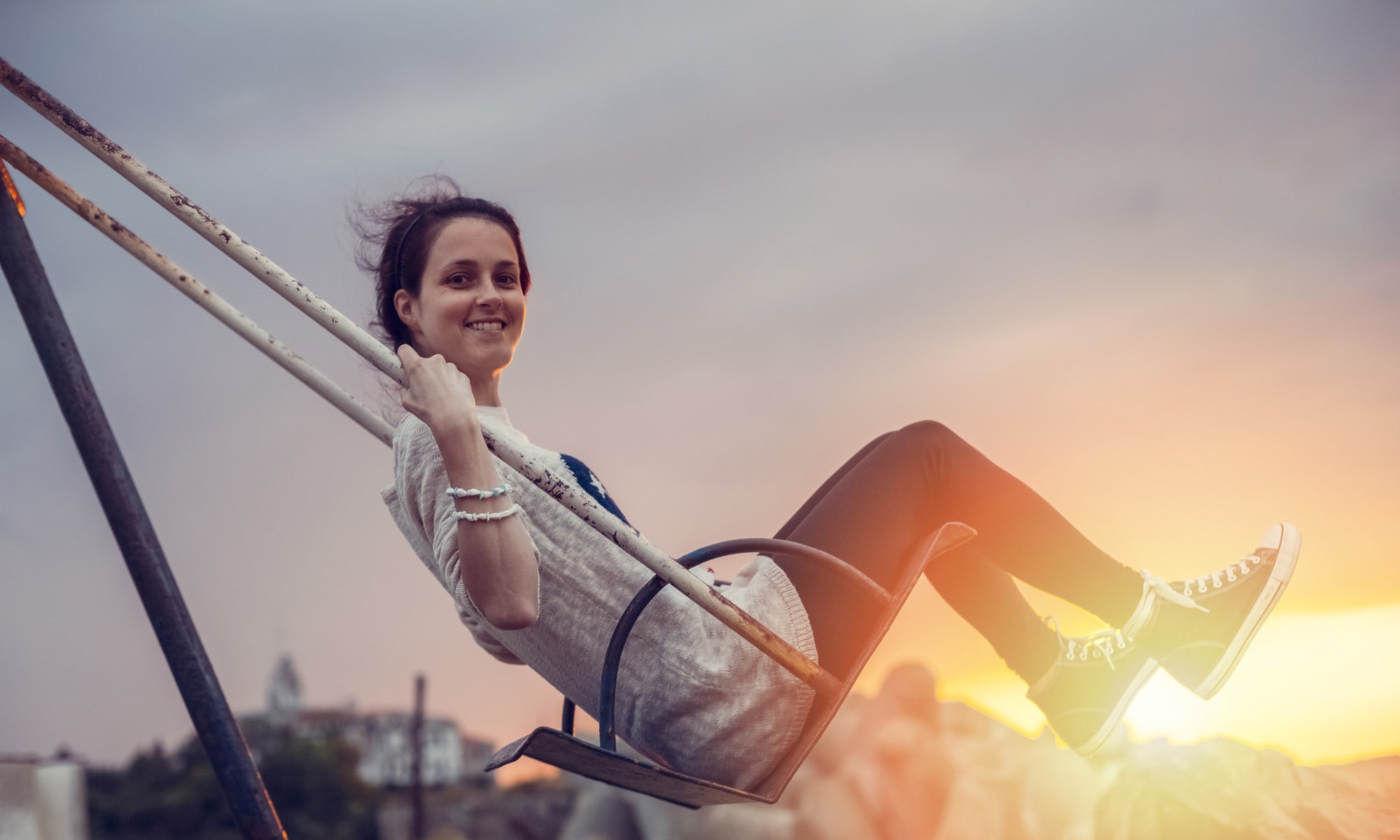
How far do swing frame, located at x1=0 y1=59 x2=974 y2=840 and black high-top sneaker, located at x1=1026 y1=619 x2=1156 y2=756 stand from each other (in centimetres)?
50

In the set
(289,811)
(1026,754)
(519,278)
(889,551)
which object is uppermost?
(519,278)

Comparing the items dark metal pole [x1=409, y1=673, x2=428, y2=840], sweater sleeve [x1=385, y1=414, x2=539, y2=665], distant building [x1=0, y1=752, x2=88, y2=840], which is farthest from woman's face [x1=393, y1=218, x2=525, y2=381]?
dark metal pole [x1=409, y1=673, x2=428, y2=840]

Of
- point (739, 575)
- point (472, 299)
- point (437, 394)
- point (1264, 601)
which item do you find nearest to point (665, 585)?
point (739, 575)

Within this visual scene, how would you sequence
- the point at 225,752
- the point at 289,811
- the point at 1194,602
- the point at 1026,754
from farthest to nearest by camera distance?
the point at 289,811 < the point at 1026,754 < the point at 1194,602 < the point at 225,752

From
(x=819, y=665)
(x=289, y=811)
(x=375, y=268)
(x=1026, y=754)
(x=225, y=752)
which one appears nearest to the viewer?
(x=225, y=752)

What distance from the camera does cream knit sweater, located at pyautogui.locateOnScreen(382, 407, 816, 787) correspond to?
2234mm

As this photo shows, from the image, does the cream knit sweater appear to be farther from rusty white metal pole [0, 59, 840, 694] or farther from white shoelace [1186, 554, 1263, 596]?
white shoelace [1186, 554, 1263, 596]

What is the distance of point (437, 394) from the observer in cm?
192

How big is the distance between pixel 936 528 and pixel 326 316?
51.9 inches

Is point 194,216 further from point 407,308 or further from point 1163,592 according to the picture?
point 1163,592

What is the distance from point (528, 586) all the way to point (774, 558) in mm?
686

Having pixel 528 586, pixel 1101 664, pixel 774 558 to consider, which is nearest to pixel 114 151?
pixel 528 586

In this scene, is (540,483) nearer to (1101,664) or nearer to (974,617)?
(974,617)

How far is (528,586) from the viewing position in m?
Answer: 1.93
